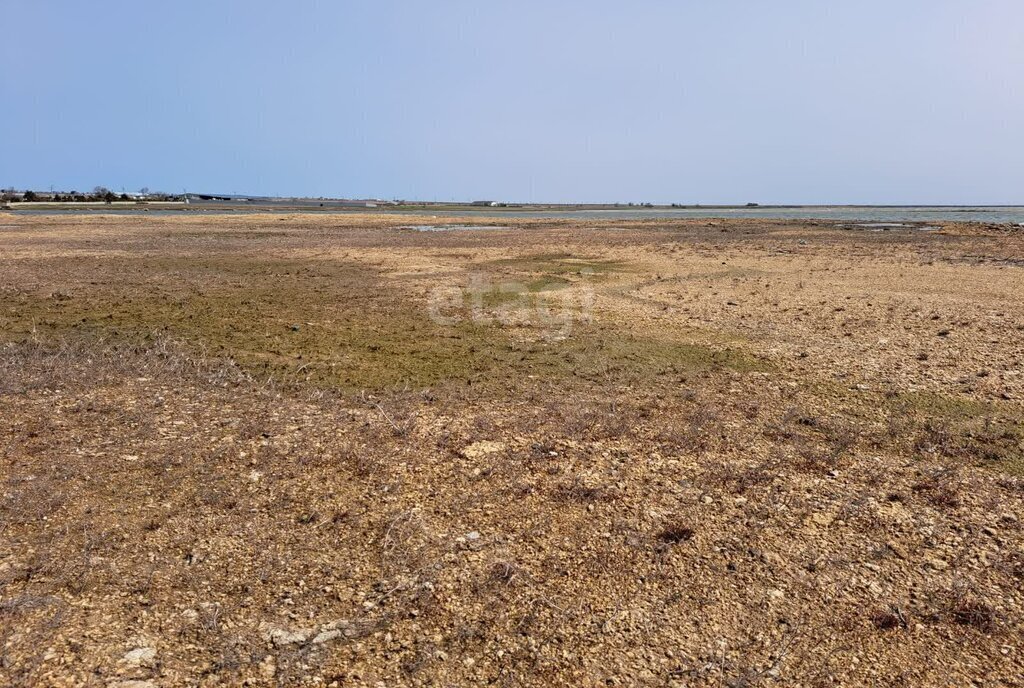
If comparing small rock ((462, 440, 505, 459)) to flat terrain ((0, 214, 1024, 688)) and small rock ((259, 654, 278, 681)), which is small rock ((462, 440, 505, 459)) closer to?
flat terrain ((0, 214, 1024, 688))

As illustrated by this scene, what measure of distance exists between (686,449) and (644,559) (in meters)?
2.28

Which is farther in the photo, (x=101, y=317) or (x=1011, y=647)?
(x=101, y=317)

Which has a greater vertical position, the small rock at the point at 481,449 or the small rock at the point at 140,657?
the small rock at the point at 481,449

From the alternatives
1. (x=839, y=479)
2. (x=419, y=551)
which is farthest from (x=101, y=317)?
(x=839, y=479)

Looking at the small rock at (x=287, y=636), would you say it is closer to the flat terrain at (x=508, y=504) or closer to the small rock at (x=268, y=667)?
the flat terrain at (x=508, y=504)

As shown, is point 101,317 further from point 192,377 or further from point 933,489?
point 933,489

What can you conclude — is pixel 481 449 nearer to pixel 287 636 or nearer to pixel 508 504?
pixel 508 504

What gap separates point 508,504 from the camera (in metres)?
5.65

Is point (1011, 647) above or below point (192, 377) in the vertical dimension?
below

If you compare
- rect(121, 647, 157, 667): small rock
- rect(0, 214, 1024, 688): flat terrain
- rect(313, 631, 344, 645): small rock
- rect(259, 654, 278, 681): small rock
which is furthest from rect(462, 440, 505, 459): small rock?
rect(121, 647, 157, 667): small rock

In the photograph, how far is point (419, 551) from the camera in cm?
490

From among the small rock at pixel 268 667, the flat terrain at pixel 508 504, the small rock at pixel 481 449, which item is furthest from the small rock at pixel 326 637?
the small rock at pixel 481 449

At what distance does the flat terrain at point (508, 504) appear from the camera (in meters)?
3.86

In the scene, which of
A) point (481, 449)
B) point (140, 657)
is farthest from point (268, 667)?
point (481, 449)
